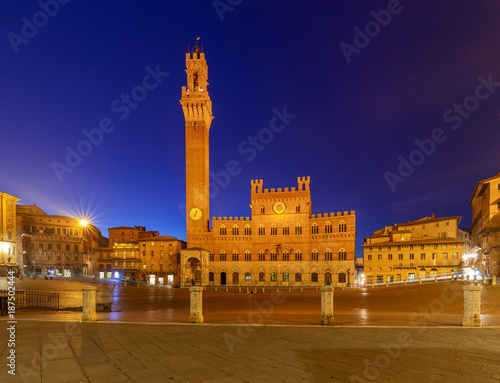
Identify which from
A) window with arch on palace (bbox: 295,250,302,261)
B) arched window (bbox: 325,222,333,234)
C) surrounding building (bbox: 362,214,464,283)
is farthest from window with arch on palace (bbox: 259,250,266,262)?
surrounding building (bbox: 362,214,464,283)

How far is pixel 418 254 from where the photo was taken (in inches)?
1582

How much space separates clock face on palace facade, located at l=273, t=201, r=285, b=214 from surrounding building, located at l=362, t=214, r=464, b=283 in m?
13.6

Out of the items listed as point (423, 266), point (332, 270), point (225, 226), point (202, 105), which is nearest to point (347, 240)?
point (332, 270)

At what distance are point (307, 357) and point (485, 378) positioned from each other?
10.2 ft

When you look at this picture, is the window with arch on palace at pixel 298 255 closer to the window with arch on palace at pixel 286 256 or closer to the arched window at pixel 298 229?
the window with arch on palace at pixel 286 256

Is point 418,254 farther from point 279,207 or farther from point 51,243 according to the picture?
point 51,243

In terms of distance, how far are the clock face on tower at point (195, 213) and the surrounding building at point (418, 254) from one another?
26.3 m

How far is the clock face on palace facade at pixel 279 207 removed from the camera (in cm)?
4750

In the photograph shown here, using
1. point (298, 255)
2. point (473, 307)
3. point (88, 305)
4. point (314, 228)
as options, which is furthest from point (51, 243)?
point (473, 307)

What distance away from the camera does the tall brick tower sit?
4794cm

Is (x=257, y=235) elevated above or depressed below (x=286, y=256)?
above

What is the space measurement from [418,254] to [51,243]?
195 ft

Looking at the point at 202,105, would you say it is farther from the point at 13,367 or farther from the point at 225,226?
the point at 13,367

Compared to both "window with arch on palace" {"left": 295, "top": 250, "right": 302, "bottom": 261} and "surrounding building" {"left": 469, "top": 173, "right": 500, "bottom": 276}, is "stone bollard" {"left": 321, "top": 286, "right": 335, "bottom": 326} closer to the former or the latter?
"surrounding building" {"left": 469, "top": 173, "right": 500, "bottom": 276}
